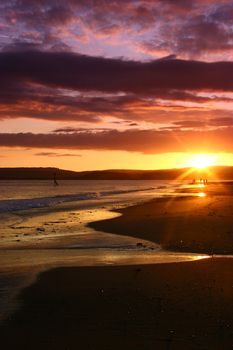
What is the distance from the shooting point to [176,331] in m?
7.24

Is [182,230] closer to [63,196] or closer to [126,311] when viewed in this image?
[126,311]

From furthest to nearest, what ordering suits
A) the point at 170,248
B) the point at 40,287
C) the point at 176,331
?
the point at 170,248
the point at 40,287
the point at 176,331

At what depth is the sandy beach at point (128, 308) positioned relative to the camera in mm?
6938

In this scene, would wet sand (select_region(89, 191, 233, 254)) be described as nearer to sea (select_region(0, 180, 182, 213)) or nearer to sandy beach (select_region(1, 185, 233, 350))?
sandy beach (select_region(1, 185, 233, 350))

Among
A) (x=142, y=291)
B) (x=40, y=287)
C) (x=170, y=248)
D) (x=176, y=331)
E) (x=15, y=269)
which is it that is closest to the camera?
(x=176, y=331)

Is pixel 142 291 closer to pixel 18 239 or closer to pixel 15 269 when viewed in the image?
pixel 15 269

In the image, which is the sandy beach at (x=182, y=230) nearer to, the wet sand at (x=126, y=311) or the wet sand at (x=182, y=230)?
the wet sand at (x=182, y=230)

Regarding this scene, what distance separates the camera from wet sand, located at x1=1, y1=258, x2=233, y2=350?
22.7 feet

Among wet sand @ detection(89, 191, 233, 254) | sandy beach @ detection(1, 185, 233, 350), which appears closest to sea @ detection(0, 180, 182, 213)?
wet sand @ detection(89, 191, 233, 254)

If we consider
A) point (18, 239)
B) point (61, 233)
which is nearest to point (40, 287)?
point (18, 239)

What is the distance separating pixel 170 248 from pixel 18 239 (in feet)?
20.4

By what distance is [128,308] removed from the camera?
8.38 m

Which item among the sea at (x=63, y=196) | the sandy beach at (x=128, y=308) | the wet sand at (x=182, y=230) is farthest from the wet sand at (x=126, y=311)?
the sea at (x=63, y=196)

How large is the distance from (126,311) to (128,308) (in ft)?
0.55
